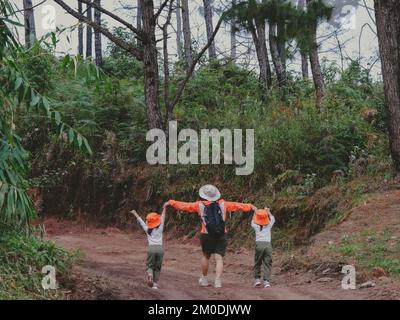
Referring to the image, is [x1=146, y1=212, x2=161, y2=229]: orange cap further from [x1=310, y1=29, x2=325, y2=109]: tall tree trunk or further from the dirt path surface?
[x1=310, y1=29, x2=325, y2=109]: tall tree trunk

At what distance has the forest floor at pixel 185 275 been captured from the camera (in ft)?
31.3

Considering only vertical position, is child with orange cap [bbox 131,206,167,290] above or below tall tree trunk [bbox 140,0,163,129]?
below

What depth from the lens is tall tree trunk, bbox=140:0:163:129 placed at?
17.1 metres

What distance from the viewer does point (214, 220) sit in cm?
1040

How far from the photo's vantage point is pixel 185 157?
1697cm

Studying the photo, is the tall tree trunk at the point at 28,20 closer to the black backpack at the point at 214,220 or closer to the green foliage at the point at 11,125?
the green foliage at the point at 11,125

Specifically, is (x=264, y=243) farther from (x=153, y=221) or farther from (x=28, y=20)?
(x=28, y=20)

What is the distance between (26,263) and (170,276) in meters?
3.06

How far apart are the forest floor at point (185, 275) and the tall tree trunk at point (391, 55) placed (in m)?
1.61

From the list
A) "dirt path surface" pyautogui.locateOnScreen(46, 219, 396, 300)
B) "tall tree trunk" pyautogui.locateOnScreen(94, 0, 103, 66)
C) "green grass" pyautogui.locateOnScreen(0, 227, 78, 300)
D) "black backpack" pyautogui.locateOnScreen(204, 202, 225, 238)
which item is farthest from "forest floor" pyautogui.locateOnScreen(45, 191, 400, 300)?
"tall tree trunk" pyautogui.locateOnScreen(94, 0, 103, 66)

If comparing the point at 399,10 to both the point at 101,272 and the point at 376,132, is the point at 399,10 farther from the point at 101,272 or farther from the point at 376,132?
the point at 101,272

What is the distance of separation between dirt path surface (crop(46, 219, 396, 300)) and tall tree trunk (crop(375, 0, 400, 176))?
4.15m
